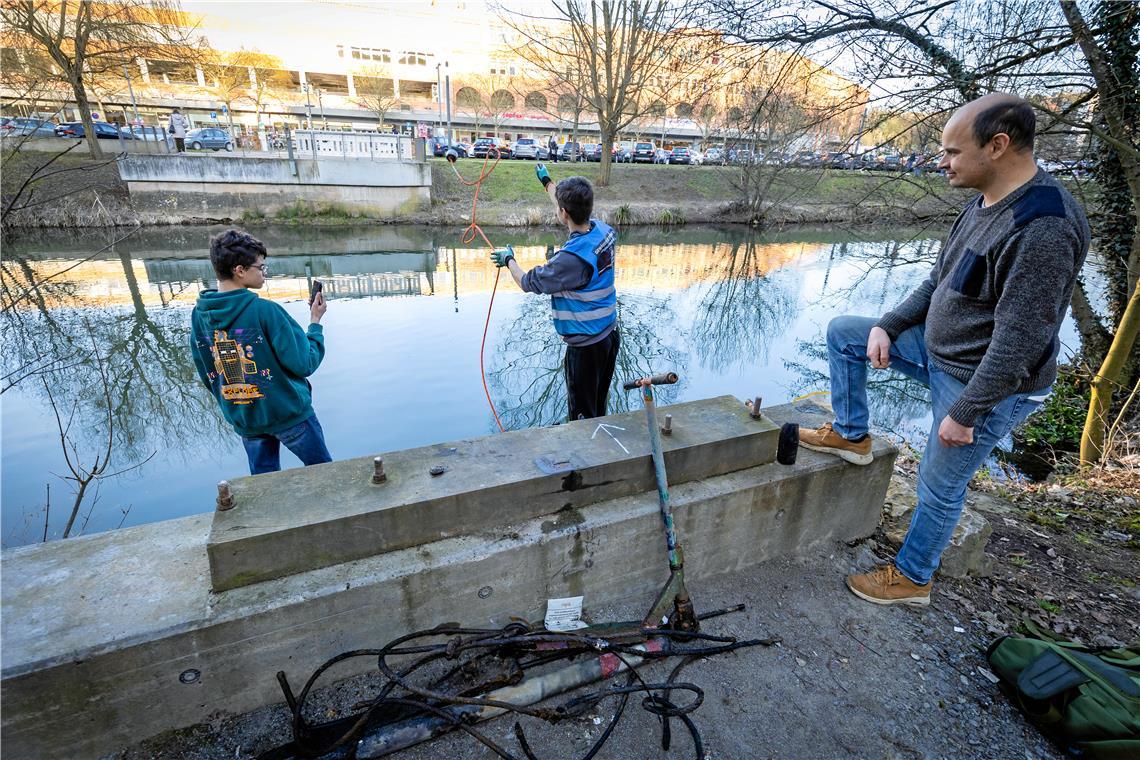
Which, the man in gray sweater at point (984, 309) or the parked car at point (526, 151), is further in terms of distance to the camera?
the parked car at point (526, 151)

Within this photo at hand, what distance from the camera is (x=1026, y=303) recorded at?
5.97ft

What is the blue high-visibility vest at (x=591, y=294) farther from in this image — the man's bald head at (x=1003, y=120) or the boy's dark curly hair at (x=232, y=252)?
the man's bald head at (x=1003, y=120)

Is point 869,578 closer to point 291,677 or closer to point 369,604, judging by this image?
point 369,604

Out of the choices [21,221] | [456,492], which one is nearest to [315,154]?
[21,221]

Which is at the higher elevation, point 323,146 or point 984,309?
point 323,146

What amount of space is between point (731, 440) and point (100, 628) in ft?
8.14

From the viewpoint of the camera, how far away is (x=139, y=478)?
540 cm

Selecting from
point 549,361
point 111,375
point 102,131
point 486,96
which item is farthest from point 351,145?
point 486,96

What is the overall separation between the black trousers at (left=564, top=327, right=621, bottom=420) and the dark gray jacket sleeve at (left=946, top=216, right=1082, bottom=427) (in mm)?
2094

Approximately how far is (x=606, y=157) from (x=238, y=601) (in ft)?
78.3

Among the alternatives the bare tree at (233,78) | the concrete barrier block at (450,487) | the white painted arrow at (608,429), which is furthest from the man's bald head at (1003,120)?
the bare tree at (233,78)

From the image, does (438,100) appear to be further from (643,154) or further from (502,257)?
(502,257)

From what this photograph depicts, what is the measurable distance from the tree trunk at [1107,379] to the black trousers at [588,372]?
4.45 meters

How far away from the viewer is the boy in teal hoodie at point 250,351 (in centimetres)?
256
